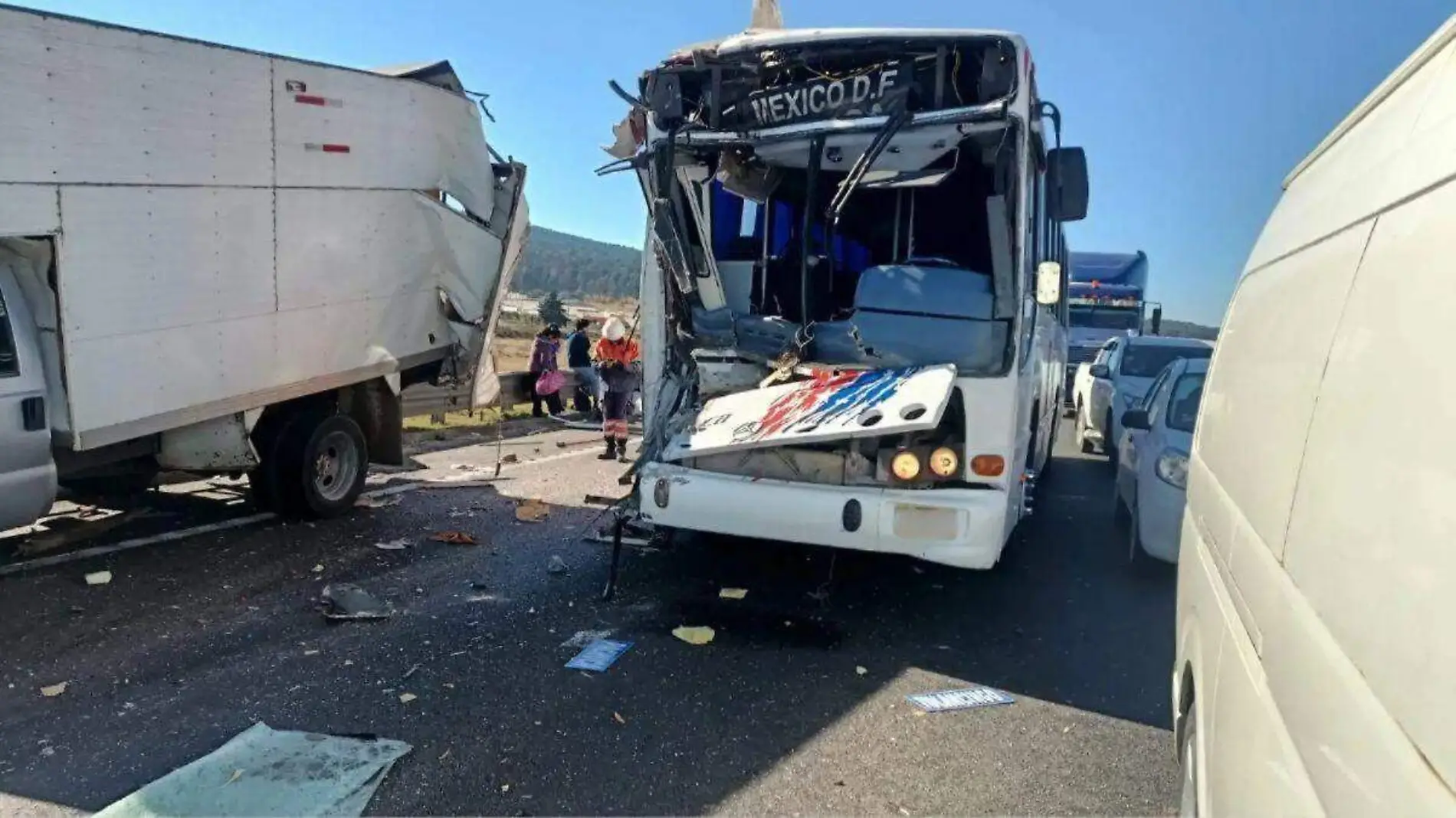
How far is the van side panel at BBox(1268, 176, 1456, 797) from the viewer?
1.19m

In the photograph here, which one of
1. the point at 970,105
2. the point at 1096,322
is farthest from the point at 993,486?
the point at 1096,322

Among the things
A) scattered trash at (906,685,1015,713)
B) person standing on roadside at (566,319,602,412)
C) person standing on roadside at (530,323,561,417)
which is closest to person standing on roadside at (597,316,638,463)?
person standing on roadside at (530,323,561,417)

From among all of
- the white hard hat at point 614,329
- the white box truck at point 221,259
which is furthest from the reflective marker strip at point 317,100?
the white hard hat at point 614,329

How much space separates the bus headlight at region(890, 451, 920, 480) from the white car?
1750mm

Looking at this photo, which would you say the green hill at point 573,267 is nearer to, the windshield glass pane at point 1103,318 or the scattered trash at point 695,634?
the windshield glass pane at point 1103,318

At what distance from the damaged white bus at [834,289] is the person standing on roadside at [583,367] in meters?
10.3

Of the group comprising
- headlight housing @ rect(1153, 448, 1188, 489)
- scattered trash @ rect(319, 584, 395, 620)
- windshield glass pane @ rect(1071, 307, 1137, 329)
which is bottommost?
scattered trash @ rect(319, 584, 395, 620)

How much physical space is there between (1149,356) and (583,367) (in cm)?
881

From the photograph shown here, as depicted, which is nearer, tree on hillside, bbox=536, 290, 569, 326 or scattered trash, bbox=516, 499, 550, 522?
scattered trash, bbox=516, 499, 550, 522

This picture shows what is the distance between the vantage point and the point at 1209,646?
2.50m

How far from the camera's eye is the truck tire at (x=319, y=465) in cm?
771

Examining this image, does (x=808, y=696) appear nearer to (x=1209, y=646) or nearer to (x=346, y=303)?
(x=1209, y=646)

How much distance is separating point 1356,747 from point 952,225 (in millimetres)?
5559

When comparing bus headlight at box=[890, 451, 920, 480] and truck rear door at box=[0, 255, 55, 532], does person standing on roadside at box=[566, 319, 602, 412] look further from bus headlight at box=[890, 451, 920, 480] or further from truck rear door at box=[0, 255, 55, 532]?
bus headlight at box=[890, 451, 920, 480]
